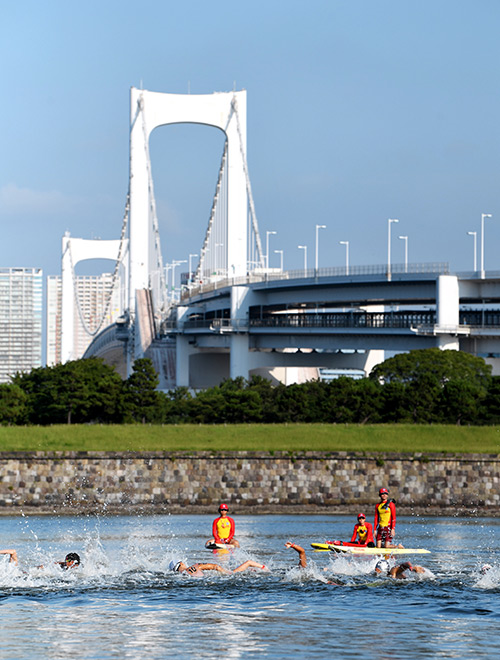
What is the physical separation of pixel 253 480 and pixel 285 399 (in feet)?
53.1

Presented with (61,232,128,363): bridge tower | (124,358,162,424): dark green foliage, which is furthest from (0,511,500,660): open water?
(61,232,128,363): bridge tower

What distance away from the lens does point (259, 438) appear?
147ft

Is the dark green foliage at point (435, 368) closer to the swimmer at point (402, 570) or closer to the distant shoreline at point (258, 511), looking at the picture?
the distant shoreline at point (258, 511)

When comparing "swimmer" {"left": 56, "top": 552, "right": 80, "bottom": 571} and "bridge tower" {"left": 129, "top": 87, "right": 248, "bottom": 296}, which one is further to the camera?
"bridge tower" {"left": 129, "top": 87, "right": 248, "bottom": 296}

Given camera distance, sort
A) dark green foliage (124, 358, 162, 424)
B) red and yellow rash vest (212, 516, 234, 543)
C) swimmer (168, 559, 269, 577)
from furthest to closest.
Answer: dark green foliage (124, 358, 162, 424) → red and yellow rash vest (212, 516, 234, 543) → swimmer (168, 559, 269, 577)

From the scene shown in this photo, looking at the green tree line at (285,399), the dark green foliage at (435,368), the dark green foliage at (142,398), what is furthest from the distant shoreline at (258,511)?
the dark green foliage at (435,368)

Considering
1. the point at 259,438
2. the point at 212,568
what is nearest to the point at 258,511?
the point at 259,438

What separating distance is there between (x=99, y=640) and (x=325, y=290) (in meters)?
64.2

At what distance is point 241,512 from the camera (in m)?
39.7

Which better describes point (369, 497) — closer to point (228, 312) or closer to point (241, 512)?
point (241, 512)

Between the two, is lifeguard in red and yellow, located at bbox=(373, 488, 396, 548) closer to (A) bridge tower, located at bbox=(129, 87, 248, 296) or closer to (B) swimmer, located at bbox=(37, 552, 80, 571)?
(B) swimmer, located at bbox=(37, 552, 80, 571)

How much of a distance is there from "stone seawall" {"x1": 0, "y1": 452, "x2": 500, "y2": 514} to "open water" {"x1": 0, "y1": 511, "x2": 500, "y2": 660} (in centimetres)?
1129

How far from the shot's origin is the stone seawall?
3997cm

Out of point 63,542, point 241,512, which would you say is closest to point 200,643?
point 63,542
